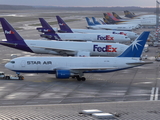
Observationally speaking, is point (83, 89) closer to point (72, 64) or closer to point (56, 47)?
point (72, 64)

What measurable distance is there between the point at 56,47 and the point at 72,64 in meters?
20.2

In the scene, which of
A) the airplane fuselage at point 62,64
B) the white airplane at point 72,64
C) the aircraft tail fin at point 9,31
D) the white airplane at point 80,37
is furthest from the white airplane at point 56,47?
the white airplane at point 80,37

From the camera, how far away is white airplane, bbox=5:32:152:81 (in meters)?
50.2

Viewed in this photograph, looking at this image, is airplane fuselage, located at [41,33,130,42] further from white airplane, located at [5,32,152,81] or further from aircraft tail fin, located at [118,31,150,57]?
aircraft tail fin, located at [118,31,150,57]

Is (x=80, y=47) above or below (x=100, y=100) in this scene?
above

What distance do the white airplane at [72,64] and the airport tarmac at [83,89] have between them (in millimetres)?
1702

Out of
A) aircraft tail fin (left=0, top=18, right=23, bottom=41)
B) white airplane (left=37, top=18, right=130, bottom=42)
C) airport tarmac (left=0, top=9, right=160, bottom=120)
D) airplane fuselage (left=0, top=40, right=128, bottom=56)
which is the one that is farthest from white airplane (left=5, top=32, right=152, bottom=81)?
white airplane (left=37, top=18, right=130, bottom=42)

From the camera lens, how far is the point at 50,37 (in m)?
90.2

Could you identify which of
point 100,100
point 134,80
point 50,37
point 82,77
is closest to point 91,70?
point 82,77

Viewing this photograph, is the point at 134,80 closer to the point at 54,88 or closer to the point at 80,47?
the point at 54,88

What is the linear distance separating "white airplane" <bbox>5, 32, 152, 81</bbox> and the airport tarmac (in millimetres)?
1702

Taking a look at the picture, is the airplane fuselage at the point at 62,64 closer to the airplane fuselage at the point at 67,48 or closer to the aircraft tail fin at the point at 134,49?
the aircraft tail fin at the point at 134,49

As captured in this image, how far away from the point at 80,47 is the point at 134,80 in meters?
21.7

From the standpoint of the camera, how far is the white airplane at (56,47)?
69.2 meters
